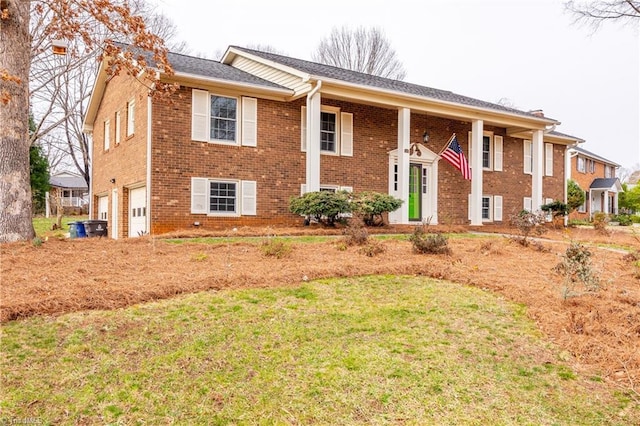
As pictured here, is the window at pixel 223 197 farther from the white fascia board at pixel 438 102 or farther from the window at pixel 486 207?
the window at pixel 486 207

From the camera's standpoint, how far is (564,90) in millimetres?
36906

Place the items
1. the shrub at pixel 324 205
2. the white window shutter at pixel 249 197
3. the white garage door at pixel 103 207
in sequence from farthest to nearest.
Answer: the white garage door at pixel 103 207 → the white window shutter at pixel 249 197 → the shrub at pixel 324 205

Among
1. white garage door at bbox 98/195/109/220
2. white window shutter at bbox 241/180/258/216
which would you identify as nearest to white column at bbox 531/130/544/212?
white window shutter at bbox 241/180/258/216

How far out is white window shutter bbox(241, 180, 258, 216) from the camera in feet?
42.8

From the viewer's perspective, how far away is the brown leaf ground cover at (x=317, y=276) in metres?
3.98

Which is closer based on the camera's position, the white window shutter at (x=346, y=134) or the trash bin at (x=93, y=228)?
the trash bin at (x=93, y=228)

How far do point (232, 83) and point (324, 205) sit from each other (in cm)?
435

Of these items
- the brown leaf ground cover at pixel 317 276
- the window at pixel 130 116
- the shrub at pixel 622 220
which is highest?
the window at pixel 130 116

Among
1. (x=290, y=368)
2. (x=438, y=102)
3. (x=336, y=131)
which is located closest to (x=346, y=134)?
(x=336, y=131)

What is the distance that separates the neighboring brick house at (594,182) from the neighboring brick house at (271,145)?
19788 mm

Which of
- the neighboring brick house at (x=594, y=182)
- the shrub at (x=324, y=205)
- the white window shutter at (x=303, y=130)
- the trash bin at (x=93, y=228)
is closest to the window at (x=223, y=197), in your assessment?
the shrub at (x=324, y=205)

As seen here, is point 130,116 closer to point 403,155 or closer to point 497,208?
point 403,155

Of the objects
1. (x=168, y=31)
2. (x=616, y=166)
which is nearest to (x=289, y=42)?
(x=168, y=31)

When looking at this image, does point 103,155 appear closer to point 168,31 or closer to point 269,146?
point 269,146
